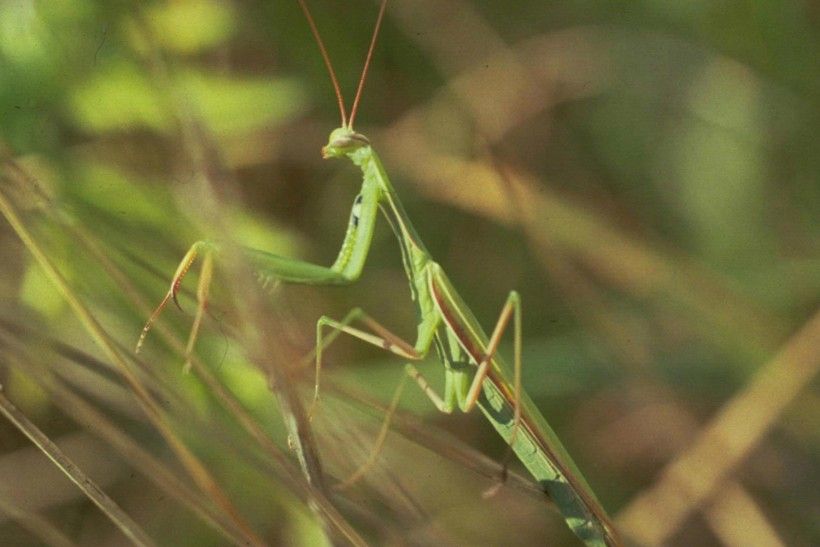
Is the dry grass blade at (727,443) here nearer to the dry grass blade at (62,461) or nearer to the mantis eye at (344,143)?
the mantis eye at (344,143)

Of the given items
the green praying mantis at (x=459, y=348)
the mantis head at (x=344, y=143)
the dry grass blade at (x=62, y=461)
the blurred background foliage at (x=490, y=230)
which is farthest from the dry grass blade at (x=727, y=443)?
the dry grass blade at (x=62, y=461)

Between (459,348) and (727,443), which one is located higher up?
(459,348)

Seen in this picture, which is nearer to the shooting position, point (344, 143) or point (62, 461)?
point (62, 461)

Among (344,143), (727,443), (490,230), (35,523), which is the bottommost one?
(727,443)

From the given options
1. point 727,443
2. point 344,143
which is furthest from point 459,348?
point 727,443

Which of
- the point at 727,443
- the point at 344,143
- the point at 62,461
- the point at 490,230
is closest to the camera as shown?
the point at 62,461

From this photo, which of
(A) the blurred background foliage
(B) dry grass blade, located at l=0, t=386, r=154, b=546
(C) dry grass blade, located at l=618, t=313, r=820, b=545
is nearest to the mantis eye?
(A) the blurred background foliage

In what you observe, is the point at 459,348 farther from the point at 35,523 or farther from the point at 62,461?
the point at 35,523

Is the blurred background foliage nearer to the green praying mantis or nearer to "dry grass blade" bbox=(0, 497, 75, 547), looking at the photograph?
"dry grass blade" bbox=(0, 497, 75, 547)
